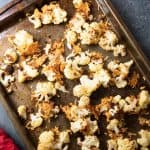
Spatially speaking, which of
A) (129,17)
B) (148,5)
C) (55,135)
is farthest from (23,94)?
(148,5)

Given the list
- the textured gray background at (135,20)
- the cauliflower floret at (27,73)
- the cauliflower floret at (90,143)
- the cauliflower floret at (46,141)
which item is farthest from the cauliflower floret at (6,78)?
the cauliflower floret at (90,143)

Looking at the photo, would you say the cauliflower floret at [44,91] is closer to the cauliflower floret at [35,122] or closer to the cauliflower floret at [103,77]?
the cauliflower floret at [35,122]

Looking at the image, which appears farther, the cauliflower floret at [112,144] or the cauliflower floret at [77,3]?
the cauliflower floret at [77,3]

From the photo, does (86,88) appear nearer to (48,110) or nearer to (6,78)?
(48,110)

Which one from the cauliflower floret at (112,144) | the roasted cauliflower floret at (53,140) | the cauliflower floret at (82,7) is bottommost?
the cauliflower floret at (112,144)

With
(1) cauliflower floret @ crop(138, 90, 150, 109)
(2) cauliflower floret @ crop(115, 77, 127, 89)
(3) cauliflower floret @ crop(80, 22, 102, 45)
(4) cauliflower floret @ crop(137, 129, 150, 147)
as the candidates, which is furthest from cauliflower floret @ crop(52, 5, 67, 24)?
(4) cauliflower floret @ crop(137, 129, 150, 147)

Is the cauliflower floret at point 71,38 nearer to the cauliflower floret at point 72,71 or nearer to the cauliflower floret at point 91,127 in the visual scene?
the cauliflower floret at point 72,71

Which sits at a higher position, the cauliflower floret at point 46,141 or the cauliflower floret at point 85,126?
the cauliflower floret at point 46,141

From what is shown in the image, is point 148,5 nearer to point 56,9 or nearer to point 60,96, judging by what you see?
point 56,9
